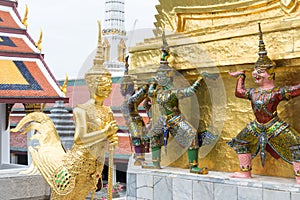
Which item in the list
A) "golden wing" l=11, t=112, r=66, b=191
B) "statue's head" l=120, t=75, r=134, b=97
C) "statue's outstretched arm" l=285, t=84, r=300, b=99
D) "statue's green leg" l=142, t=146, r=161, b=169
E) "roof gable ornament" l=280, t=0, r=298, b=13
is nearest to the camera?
"statue's outstretched arm" l=285, t=84, r=300, b=99

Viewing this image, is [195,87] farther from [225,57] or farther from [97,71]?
[97,71]

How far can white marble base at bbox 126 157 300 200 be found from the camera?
3384 mm

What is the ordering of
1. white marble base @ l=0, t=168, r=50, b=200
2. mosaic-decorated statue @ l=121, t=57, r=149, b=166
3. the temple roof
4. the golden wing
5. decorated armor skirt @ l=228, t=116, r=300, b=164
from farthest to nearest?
the temple roof → white marble base @ l=0, t=168, r=50, b=200 → mosaic-decorated statue @ l=121, t=57, r=149, b=166 → the golden wing → decorated armor skirt @ l=228, t=116, r=300, b=164

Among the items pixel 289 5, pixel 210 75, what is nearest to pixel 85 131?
pixel 210 75

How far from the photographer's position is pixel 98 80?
367 centimetres

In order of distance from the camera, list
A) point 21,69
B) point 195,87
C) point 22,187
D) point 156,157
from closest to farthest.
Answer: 1. point 195,87
2. point 156,157
3. point 22,187
4. point 21,69

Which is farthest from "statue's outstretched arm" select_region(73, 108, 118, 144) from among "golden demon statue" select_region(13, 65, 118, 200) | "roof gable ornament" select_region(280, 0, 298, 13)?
"roof gable ornament" select_region(280, 0, 298, 13)

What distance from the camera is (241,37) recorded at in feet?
13.2

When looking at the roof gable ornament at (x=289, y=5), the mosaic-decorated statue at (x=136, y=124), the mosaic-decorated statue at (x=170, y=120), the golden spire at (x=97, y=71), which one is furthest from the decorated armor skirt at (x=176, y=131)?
the roof gable ornament at (x=289, y=5)

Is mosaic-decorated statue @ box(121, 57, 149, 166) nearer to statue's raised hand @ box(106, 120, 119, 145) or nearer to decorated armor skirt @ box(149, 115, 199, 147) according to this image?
decorated armor skirt @ box(149, 115, 199, 147)

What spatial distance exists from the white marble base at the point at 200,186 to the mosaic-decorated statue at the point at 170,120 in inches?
6.5

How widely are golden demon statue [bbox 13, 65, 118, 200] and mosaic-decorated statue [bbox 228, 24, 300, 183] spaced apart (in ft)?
3.85

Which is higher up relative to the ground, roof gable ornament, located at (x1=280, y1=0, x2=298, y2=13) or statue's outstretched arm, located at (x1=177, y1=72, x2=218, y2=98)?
roof gable ornament, located at (x1=280, y1=0, x2=298, y2=13)

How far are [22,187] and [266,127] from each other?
453cm
